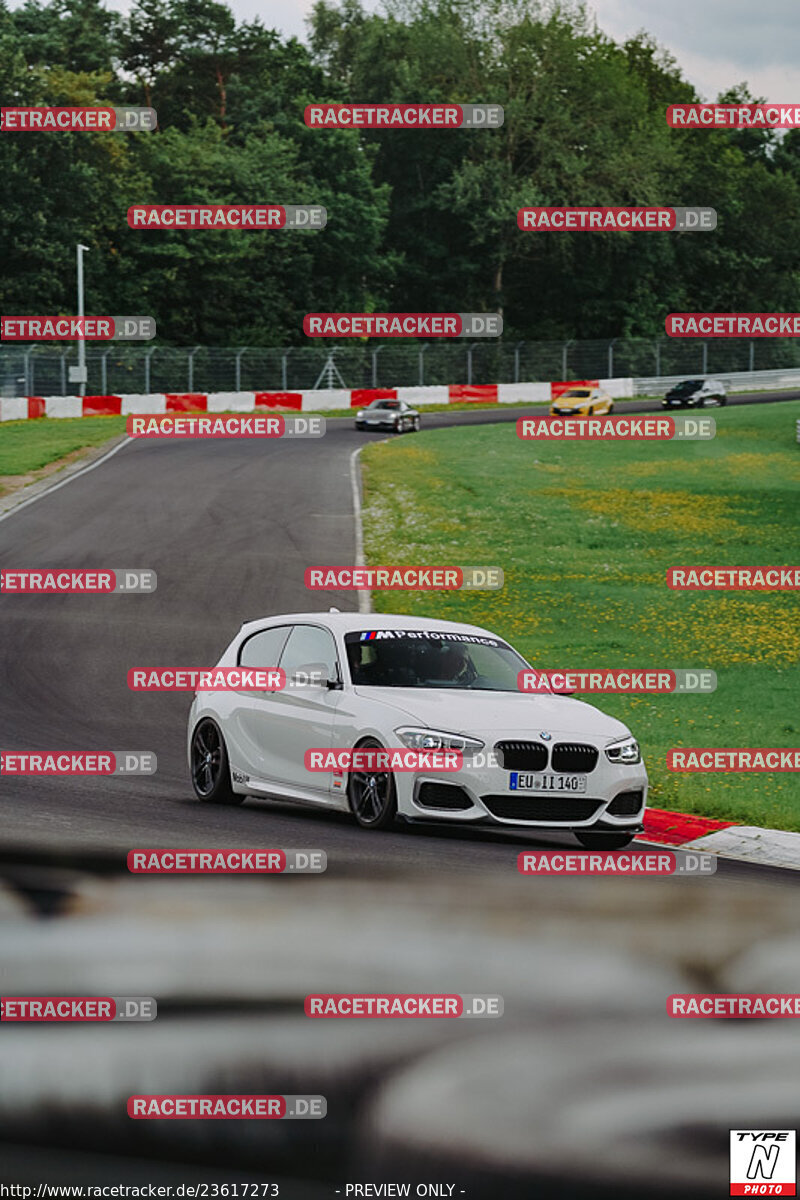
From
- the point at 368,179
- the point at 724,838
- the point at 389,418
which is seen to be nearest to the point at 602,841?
the point at 724,838

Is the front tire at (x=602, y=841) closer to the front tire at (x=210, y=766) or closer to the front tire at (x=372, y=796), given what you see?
the front tire at (x=372, y=796)

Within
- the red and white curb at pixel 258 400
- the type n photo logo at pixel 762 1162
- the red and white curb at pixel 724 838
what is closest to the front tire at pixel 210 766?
the red and white curb at pixel 724 838

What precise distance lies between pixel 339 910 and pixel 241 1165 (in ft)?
10.7

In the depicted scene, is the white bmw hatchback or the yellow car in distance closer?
the white bmw hatchback

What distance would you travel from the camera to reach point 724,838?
12188 millimetres

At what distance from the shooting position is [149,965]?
7.56 metres

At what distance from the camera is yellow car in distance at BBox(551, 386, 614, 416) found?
61594mm

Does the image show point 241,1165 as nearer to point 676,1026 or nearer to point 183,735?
point 676,1026

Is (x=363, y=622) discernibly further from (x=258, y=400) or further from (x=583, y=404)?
(x=583, y=404)

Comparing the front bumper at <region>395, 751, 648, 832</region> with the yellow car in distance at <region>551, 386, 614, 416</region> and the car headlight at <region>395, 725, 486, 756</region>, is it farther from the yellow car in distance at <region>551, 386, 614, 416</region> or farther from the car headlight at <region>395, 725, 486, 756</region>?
the yellow car in distance at <region>551, 386, 614, 416</region>

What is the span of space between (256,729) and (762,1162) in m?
7.12

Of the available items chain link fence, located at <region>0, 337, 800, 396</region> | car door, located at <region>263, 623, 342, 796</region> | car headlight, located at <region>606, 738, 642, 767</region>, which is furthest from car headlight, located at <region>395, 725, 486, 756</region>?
chain link fence, located at <region>0, 337, 800, 396</region>

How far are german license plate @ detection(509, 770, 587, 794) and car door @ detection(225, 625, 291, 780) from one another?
201cm

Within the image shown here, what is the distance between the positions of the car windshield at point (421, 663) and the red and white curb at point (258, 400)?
4228 cm
